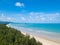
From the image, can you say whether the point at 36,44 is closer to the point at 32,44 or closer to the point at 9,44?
the point at 32,44

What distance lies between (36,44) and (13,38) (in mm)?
1203

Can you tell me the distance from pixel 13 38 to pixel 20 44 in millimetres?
1091

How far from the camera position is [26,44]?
22.2 ft

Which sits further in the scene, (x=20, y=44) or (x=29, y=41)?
(x=29, y=41)

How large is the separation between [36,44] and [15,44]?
Result: 1154 mm

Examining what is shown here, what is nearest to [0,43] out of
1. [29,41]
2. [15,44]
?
[15,44]

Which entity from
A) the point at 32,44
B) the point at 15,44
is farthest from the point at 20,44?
the point at 32,44

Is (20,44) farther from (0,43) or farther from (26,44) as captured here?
(0,43)

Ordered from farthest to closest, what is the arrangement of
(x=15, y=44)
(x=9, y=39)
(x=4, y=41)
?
(x=9, y=39) < (x=4, y=41) < (x=15, y=44)

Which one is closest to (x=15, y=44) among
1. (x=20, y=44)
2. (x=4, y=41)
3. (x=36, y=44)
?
(x=20, y=44)

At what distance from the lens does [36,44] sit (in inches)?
281

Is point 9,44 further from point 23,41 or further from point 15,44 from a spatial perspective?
point 23,41

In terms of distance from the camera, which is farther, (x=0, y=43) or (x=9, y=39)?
(x=9, y=39)

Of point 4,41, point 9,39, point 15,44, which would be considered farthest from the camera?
point 9,39
